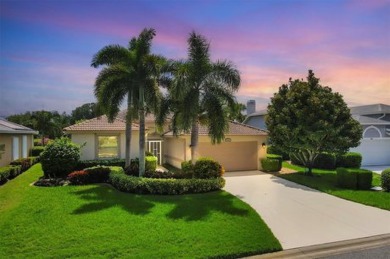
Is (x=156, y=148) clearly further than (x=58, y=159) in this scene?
Yes

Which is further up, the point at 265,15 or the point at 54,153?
the point at 265,15

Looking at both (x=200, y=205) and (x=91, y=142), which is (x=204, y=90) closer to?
(x=200, y=205)

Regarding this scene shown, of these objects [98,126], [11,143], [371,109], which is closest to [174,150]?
[98,126]

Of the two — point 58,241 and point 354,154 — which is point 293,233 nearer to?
point 58,241

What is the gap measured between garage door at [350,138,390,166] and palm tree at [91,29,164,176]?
20411 millimetres

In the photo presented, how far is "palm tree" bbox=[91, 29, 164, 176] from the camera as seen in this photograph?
1494cm

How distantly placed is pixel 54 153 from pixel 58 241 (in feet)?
34.4

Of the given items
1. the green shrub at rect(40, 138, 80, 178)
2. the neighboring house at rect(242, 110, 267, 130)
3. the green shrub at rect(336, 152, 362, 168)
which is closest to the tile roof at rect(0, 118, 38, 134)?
the green shrub at rect(40, 138, 80, 178)

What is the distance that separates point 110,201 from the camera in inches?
457

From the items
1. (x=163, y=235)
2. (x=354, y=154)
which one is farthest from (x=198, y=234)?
(x=354, y=154)

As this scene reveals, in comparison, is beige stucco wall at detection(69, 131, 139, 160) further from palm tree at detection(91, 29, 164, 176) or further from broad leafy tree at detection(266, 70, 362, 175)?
broad leafy tree at detection(266, 70, 362, 175)

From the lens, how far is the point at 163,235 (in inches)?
321

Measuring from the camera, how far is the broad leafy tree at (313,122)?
690 inches

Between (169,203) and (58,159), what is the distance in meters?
9.12
